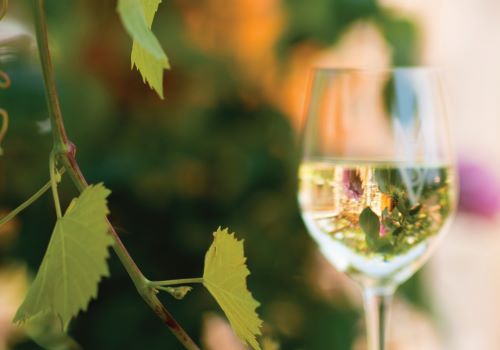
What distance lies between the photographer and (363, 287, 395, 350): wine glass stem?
1.82ft

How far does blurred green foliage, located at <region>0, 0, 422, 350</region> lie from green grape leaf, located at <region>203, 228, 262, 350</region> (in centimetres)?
69

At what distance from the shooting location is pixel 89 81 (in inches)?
35.9

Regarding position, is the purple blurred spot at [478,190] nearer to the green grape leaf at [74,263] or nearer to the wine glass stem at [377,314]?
the wine glass stem at [377,314]

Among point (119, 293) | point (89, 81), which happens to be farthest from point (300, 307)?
point (89, 81)

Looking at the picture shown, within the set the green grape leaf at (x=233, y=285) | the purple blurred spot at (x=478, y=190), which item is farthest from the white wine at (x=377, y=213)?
the purple blurred spot at (x=478, y=190)

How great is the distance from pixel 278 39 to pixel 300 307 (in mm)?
287

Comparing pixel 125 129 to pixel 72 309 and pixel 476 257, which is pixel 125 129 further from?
pixel 476 257

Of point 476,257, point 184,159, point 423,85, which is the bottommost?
point 476,257

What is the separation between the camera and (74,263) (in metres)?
0.14

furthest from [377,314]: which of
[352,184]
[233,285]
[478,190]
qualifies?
[478,190]

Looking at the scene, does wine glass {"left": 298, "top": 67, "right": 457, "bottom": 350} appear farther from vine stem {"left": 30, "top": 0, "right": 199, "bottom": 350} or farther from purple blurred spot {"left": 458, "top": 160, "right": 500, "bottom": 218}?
purple blurred spot {"left": 458, "top": 160, "right": 500, "bottom": 218}

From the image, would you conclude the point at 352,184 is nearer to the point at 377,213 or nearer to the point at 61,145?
the point at 377,213

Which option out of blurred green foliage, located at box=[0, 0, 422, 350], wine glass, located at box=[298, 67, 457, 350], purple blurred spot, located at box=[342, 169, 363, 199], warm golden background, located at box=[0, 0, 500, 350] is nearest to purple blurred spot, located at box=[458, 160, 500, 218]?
warm golden background, located at box=[0, 0, 500, 350]

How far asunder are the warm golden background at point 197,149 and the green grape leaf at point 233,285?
646 millimetres
